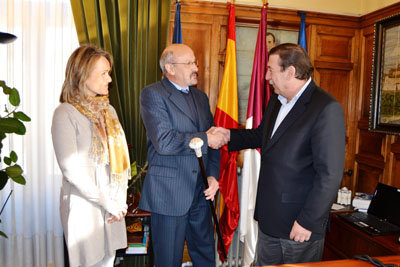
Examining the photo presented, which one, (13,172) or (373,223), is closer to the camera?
(13,172)

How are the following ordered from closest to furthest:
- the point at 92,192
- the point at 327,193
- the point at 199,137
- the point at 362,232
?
1. the point at 327,193
2. the point at 92,192
3. the point at 199,137
4. the point at 362,232

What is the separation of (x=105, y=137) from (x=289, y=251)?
1182mm

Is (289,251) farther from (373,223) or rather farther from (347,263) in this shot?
(373,223)

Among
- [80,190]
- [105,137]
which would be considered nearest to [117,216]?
[80,190]

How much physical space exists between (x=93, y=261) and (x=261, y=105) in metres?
1.84

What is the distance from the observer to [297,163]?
170 centimetres

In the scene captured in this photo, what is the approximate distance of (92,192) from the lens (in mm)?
1746

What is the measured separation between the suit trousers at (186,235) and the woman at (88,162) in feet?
0.98

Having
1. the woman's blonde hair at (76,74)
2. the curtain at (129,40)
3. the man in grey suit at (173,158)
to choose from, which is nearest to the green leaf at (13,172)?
the woman's blonde hair at (76,74)

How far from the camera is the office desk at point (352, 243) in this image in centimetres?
225

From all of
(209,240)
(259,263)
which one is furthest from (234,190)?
(259,263)

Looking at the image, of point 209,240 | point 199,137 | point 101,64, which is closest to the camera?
point 101,64

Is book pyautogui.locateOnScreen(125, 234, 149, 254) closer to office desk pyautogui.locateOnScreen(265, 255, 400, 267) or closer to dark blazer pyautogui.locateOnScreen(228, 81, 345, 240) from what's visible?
dark blazer pyautogui.locateOnScreen(228, 81, 345, 240)

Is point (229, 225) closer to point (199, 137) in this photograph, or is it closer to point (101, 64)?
point (199, 137)
